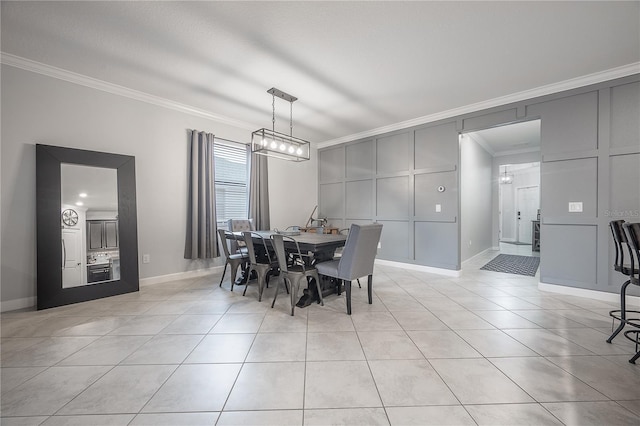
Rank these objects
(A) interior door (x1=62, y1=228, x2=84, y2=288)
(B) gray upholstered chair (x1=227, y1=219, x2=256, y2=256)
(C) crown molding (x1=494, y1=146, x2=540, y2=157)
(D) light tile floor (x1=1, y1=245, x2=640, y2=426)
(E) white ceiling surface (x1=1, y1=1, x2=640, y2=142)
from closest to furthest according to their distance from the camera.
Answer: (D) light tile floor (x1=1, y1=245, x2=640, y2=426) → (E) white ceiling surface (x1=1, y1=1, x2=640, y2=142) → (A) interior door (x1=62, y1=228, x2=84, y2=288) → (B) gray upholstered chair (x1=227, y1=219, x2=256, y2=256) → (C) crown molding (x1=494, y1=146, x2=540, y2=157)

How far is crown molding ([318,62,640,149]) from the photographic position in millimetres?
2900

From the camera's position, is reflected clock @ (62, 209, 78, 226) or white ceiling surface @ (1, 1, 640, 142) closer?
white ceiling surface @ (1, 1, 640, 142)

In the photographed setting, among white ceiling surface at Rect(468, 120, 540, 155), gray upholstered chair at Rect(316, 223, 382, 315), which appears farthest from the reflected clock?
white ceiling surface at Rect(468, 120, 540, 155)

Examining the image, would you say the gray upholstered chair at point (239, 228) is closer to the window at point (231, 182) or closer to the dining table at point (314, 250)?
the window at point (231, 182)

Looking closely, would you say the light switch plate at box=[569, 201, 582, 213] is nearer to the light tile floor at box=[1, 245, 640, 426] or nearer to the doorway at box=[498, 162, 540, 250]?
the light tile floor at box=[1, 245, 640, 426]

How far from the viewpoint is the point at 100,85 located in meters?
3.22

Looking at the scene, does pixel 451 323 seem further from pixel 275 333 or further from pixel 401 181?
pixel 401 181

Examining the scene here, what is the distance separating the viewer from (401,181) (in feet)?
15.9

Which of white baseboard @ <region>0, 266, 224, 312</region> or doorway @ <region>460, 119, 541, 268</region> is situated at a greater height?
doorway @ <region>460, 119, 541, 268</region>

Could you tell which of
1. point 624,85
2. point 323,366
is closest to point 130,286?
point 323,366

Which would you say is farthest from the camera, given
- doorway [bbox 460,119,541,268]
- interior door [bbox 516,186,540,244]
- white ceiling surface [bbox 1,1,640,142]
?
interior door [bbox 516,186,540,244]

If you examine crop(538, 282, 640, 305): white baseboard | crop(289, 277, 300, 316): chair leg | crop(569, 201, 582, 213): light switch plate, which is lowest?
crop(538, 282, 640, 305): white baseboard

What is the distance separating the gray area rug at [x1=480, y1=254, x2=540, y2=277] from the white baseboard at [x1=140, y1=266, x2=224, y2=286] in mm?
5195

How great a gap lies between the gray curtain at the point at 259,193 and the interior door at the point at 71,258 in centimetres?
242
